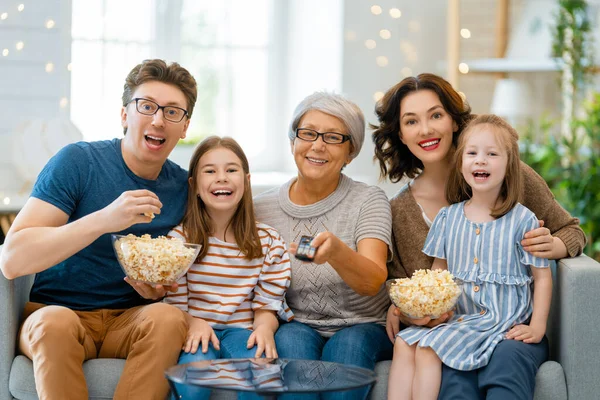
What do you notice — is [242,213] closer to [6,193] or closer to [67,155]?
[67,155]

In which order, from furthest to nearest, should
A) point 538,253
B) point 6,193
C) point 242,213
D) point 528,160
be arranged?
point 528,160 → point 6,193 → point 242,213 → point 538,253

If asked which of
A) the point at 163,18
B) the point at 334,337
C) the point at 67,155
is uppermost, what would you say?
the point at 163,18

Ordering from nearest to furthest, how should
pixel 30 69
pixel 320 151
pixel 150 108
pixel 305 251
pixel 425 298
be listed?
pixel 305 251 → pixel 425 298 → pixel 150 108 → pixel 320 151 → pixel 30 69

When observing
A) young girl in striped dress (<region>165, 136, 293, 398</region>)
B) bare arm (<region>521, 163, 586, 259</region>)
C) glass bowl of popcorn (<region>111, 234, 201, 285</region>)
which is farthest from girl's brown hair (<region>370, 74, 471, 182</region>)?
glass bowl of popcorn (<region>111, 234, 201, 285</region>)

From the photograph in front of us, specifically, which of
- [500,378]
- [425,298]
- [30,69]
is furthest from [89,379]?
[30,69]

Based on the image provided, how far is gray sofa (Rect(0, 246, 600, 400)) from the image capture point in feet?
7.13

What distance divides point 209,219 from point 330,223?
383 millimetres

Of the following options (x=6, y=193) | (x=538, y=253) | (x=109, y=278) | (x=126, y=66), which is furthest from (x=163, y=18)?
(x=538, y=253)

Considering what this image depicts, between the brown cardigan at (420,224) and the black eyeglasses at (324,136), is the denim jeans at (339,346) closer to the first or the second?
the brown cardigan at (420,224)

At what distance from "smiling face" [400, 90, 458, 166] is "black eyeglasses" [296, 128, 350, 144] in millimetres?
229

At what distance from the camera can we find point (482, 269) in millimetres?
2348

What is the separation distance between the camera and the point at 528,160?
4.50 meters

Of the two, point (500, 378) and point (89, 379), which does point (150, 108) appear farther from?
point (500, 378)

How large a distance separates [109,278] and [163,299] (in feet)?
0.57
